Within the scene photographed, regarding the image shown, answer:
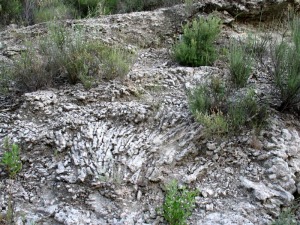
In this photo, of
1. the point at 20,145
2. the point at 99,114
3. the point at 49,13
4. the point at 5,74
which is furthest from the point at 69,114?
the point at 49,13

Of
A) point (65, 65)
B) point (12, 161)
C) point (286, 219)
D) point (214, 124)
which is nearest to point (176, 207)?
point (286, 219)

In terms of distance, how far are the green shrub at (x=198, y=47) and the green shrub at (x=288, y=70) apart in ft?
3.13

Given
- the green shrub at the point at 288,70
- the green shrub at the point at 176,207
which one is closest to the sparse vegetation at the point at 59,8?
the green shrub at the point at 288,70

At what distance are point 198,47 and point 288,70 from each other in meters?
1.32

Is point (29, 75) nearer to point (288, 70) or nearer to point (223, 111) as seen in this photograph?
point (223, 111)

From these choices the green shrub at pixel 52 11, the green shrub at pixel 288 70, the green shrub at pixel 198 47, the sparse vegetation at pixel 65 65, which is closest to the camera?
the green shrub at pixel 288 70

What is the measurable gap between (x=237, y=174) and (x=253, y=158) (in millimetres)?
248

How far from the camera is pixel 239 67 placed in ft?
14.1

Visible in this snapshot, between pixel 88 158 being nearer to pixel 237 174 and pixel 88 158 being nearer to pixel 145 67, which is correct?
pixel 237 174

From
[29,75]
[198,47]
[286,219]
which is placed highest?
[198,47]

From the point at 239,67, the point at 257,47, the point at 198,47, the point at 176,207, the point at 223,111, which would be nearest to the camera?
the point at 176,207

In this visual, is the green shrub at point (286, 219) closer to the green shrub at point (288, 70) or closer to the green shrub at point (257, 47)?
the green shrub at point (288, 70)

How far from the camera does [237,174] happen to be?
355 cm

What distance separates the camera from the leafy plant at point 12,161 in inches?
132
